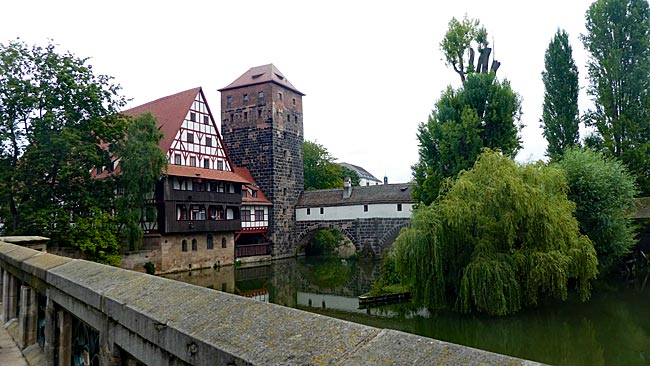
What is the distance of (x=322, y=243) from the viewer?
137ft

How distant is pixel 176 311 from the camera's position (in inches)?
78.5

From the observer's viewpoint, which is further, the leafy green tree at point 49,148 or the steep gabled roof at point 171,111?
the steep gabled roof at point 171,111

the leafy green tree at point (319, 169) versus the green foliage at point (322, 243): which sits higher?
the leafy green tree at point (319, 169)

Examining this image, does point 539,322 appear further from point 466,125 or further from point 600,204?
point 466,125

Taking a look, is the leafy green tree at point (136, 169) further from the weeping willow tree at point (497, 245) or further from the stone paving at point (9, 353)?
the stone paving at point (9, 353)

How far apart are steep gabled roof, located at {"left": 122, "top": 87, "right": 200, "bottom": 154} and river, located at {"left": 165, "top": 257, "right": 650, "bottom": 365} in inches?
355

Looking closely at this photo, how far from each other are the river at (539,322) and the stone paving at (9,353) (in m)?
8.86

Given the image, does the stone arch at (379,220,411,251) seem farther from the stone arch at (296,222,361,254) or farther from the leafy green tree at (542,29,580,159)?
the leafy green tree at (542,29,580,159)

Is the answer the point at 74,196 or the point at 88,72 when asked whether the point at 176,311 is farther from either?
the point at 88,72

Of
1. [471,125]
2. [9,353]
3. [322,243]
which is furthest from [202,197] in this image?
[9,353]

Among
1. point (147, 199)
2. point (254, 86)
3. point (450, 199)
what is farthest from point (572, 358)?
point (254, 86)

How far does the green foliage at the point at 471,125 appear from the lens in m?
20.9

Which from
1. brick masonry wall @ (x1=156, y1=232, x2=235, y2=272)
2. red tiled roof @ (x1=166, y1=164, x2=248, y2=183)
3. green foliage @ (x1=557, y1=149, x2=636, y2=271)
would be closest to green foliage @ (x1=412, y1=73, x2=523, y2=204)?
green foliage @ (x1=557, y1=149, x2=636, y2=271)

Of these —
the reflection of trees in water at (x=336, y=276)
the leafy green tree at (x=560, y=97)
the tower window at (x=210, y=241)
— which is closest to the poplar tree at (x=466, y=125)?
the reflection of trees in water at (x=336, y=276)
